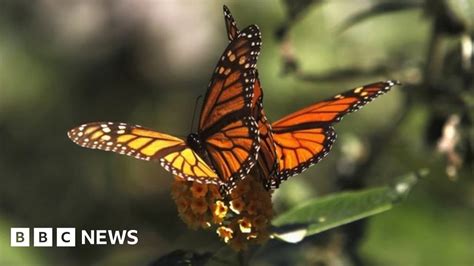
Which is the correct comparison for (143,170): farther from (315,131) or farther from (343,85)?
(315,131)

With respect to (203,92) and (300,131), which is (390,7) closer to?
(300,131)

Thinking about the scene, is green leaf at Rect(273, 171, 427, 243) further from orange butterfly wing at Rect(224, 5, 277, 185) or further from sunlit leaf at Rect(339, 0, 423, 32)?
sunlit leaf at Rect(339, 0, 423, 32)

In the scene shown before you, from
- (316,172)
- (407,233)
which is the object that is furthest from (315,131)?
(316,172)

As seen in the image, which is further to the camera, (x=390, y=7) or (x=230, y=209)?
(x=390, y=7)

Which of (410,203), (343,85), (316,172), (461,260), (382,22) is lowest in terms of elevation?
(461,260)

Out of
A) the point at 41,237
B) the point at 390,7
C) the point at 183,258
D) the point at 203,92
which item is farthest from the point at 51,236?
the point at 390,7

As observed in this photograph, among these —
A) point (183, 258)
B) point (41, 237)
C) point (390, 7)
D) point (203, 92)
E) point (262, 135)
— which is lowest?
point (183, 258)

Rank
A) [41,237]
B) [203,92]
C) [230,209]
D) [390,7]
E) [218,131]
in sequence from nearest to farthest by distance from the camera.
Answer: [230,209]
[218,131]
[390,7]
[41,237]
[203,92]
